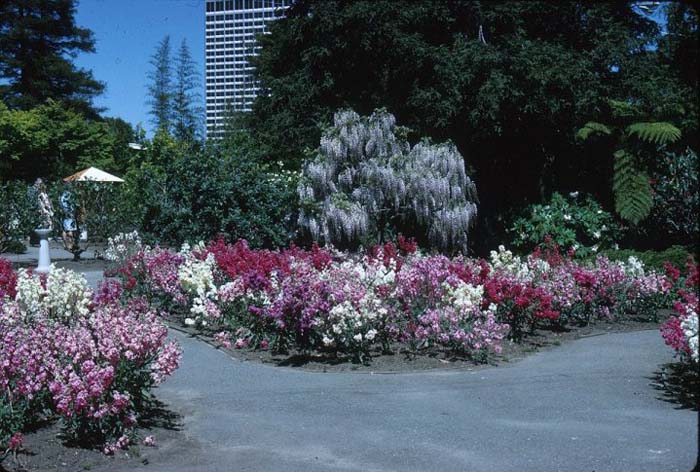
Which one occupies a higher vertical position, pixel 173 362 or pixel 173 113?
pixel 173 113

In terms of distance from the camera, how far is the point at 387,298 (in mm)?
8016

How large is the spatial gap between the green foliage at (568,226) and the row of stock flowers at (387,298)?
18.8 feet

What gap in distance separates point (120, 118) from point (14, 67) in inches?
1317

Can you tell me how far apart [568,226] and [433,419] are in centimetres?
1235

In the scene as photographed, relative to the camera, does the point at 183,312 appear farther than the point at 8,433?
Yes

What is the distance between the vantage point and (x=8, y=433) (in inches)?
181

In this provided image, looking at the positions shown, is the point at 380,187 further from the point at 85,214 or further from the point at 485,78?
the point at 85,214

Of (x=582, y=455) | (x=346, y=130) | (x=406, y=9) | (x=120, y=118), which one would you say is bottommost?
(x=582, y=455)

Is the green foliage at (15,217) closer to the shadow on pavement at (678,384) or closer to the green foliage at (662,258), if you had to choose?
the green foliage at (662,258)

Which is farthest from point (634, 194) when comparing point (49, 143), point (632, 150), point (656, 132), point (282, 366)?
point (49, 143)

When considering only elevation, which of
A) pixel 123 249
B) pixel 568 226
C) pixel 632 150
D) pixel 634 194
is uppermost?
pixel 632 150

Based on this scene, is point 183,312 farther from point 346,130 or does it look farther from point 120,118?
point 120,118

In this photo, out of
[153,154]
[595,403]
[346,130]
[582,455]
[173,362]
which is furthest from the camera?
[153,154]

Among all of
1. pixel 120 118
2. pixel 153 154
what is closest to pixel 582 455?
pixel 153 154
